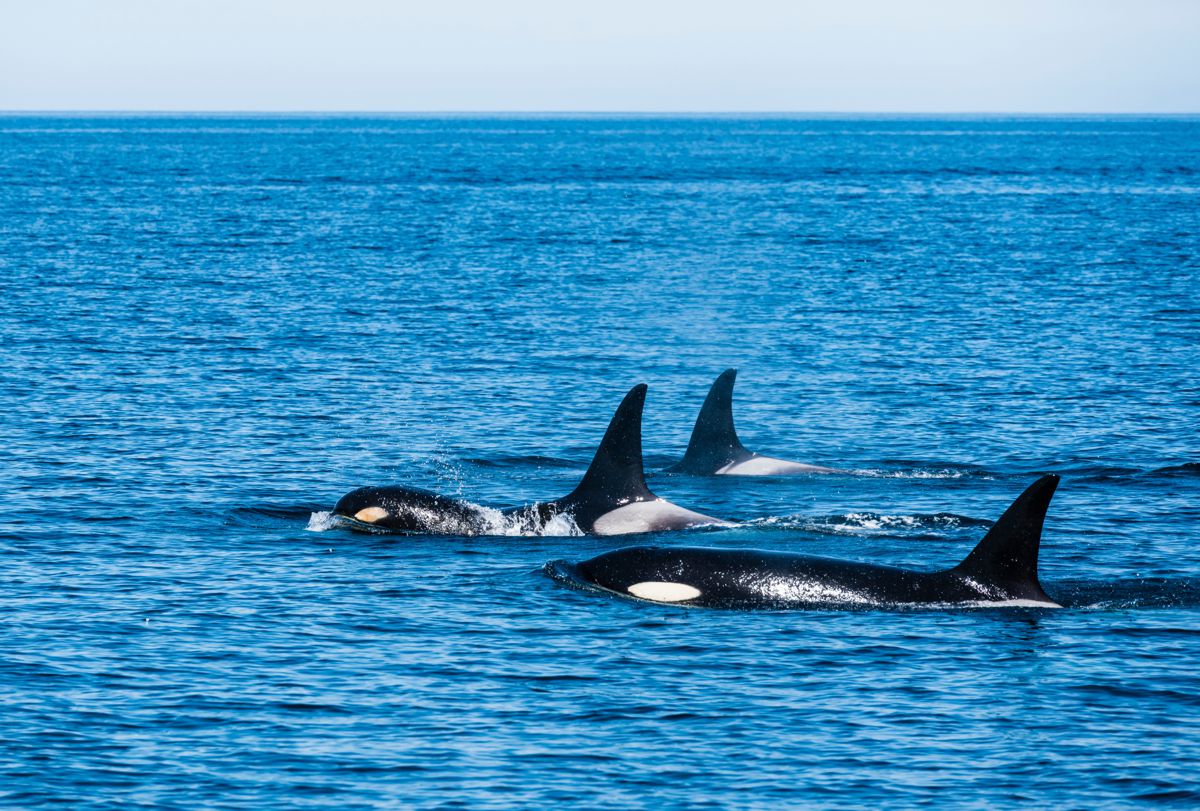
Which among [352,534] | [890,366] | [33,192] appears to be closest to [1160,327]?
[890,366]

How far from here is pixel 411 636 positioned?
54.1 feet

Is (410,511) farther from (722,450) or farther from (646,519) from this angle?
(722,450)

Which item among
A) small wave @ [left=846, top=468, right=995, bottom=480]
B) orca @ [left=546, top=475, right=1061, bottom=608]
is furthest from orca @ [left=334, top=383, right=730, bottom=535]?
small wave @ [left=846, top=468, right=995, bottom=480]

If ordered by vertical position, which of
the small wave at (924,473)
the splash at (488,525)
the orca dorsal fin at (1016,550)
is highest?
the orca dorsal fin at (1016,550)

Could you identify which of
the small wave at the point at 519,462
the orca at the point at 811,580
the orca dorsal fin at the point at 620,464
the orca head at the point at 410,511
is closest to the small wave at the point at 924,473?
the small wave at the point at 519,462

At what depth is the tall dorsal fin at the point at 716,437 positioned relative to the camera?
25.5 meters

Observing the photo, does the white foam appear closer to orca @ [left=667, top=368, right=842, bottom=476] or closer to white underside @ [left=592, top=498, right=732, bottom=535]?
white underside @ [left=592, top=498, right=732, bottom=535]

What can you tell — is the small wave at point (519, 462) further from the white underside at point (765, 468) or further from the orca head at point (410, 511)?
the orca head at point (410, 511)

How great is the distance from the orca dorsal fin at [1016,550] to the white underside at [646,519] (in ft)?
14.6

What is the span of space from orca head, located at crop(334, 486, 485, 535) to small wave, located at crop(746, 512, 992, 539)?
347 cm

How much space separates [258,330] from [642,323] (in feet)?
33.7

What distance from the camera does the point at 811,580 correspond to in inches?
680

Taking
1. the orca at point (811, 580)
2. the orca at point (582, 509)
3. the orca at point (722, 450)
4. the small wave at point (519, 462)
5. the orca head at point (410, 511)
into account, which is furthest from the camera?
the small wave at point (519, 462)

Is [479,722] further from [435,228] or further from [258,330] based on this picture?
[435,228]
